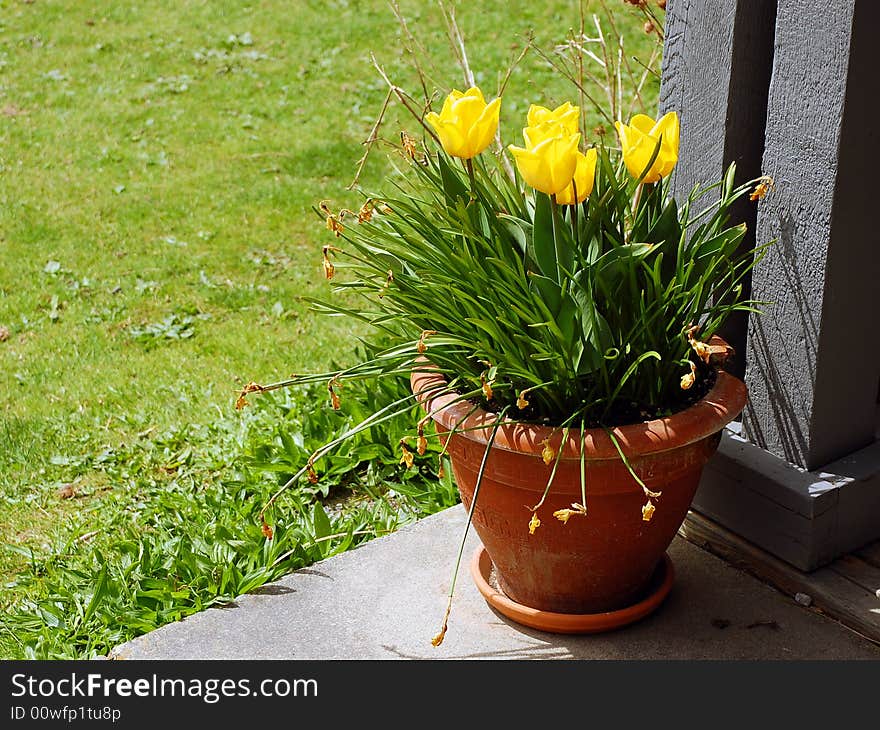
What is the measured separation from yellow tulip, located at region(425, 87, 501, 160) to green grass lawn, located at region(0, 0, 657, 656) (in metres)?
0.47

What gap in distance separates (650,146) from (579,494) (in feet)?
2.21

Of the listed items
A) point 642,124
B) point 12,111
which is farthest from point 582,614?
point 12,111

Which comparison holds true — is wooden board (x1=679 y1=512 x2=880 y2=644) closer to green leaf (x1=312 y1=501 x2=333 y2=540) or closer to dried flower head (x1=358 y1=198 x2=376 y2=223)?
green leaf (x1=312 y1=501 x2=333 y2=540)

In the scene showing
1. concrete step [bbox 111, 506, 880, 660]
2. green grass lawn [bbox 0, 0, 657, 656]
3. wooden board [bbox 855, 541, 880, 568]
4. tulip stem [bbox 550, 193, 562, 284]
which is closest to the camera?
tulip stem [bbox 550, 193, 562, 284]

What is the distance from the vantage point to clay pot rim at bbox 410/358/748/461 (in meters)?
2.05

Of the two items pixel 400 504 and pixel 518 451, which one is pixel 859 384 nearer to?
pixel 518 451

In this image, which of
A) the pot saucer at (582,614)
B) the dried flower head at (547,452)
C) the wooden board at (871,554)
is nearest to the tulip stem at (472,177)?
the dried flower head at (547,452)

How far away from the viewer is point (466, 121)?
2.04 metres

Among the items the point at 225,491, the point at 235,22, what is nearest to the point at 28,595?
the point at 225,491

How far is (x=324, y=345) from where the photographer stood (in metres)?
4.11

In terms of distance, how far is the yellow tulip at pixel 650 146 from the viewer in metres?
2.05

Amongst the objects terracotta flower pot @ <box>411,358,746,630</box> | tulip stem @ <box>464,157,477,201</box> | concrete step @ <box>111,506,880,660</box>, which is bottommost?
concrete step @ <box>111,506,880,660</box>

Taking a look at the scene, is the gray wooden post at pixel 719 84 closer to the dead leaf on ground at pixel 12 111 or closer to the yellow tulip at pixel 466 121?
the yellow tulip at pixel 466 121

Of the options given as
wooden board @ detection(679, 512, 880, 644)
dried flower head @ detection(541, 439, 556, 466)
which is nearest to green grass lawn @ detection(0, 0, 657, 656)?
wooden board @ detection(679, 512, 880, 644)
